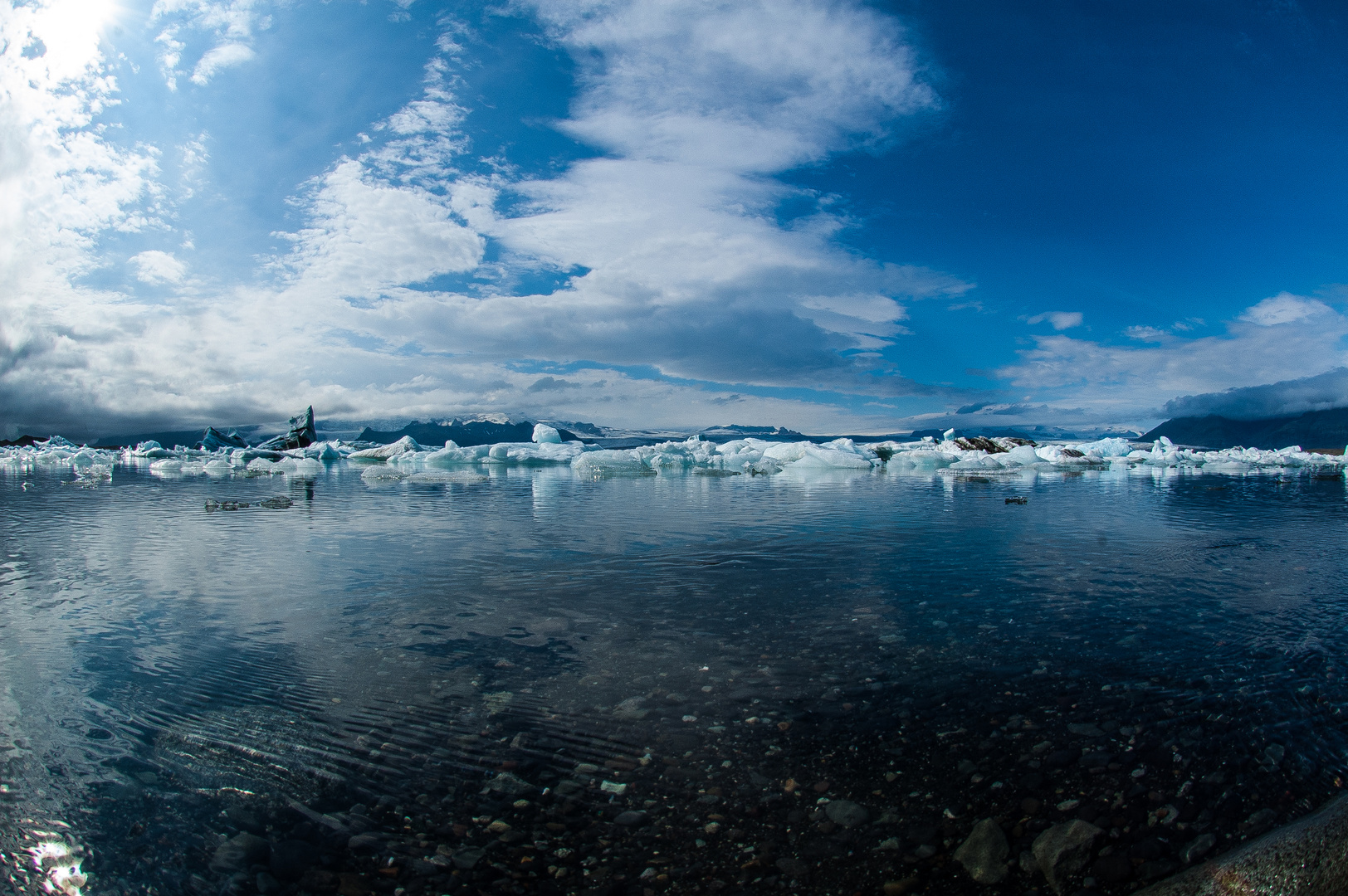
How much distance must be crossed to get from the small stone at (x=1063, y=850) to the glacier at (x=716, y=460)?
3815 centimetres

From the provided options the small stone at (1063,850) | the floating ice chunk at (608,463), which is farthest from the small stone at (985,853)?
the floating ice chunk at (608,463)

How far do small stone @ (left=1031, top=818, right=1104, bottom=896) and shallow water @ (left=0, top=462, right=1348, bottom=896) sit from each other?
0.08 m

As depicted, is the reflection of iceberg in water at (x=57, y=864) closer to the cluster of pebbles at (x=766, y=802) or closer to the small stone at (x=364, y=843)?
the cluster of pebbles at (x=766, y=802)

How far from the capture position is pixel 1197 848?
3.61 m

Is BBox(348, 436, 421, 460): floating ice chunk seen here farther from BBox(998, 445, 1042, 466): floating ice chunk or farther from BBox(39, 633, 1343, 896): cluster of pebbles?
BBox(39, 633, 1343, 896): cluster of pebbles

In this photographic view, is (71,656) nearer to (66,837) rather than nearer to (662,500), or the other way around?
(66,837)

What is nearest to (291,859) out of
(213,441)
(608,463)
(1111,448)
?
(608,463)

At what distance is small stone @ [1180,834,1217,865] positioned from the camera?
354 cm

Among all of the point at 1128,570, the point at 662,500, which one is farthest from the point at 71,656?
the point at 662,500

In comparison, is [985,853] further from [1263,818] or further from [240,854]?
[240,854]

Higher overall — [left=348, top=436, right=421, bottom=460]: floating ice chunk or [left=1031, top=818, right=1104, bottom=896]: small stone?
[left=348, top=436, right=421, bottom=460]: floating ice chunk

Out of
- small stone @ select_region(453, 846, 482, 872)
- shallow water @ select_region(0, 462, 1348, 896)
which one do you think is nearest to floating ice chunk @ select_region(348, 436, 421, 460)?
shallow water @ select_region(0, 462, 1348, 896)

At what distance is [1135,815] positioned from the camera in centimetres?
388

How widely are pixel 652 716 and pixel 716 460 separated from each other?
48797mm
